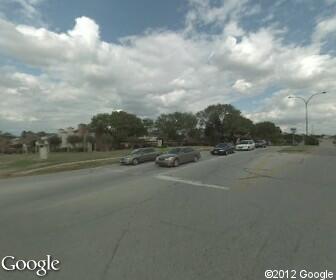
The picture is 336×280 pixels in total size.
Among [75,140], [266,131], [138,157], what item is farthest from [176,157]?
[266,131]

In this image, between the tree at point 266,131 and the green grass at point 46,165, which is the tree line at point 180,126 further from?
the green grass at point 46,165

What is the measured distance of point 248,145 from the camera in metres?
45.6

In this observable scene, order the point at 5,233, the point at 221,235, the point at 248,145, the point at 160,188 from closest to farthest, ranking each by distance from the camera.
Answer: the point at 221,235 → the point at 5,233 → the point at 160,188 → the point at 248,145

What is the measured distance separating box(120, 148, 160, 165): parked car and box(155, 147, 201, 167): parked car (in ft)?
12.0

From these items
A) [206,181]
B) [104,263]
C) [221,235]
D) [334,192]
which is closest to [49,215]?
[104,263]

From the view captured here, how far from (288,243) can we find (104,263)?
11.1ft

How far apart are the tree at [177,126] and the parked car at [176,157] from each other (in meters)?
56.5

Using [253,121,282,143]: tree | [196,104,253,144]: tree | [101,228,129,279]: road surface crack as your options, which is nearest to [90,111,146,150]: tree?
[196,104,253,144]: tree

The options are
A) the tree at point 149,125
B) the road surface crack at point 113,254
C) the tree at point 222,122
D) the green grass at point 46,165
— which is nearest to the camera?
the road surface crack at point 113,254

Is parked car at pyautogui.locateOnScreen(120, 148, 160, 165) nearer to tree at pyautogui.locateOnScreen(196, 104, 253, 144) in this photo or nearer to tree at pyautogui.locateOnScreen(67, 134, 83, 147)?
tree at pyautogui.locateOnScreen(67, 134, 83, 147)

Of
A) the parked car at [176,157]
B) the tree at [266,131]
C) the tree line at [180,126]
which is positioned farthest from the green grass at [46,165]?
the tree at [266,131]

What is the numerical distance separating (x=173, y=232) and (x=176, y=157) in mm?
16957

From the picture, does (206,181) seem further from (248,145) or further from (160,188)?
(248,145)

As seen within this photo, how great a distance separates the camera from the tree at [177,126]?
271 ft
